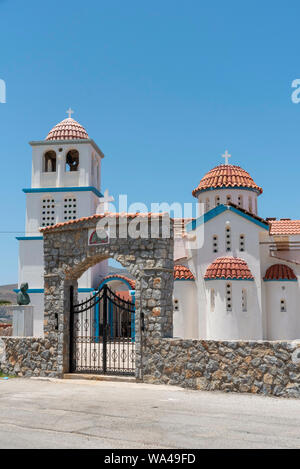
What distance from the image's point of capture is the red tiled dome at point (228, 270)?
22.1 m

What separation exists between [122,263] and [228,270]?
11.1 metres

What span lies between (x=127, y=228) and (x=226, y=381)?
4007mm

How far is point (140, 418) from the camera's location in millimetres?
7906

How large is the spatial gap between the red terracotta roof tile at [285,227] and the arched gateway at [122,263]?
15.6 m

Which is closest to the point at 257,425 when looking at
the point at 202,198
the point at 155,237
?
the point at 155,237

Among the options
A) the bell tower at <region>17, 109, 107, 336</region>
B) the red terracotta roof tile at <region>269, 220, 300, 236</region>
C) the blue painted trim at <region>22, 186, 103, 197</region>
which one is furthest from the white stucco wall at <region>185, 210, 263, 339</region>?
the blue painted trim at <region>22, 186, 103, 197</region>

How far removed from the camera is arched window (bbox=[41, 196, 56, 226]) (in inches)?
1163

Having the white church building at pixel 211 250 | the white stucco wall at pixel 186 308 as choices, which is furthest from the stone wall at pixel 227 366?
the white stucco wall at pixel 186 308

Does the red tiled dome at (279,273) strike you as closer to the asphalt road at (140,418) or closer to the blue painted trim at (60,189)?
the blue painted trim at (60,189)

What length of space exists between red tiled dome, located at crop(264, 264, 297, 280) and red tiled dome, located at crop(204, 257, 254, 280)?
1.40 metres

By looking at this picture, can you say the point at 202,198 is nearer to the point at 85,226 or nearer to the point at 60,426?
the point at 85,226

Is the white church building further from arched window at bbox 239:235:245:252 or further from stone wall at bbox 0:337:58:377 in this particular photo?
stone wall at bbox 0:337:58:377

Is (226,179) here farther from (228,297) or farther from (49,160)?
(49,160)

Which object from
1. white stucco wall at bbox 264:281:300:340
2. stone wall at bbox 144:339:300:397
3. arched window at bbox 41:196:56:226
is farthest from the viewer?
arched window at bbox 41:196:56:226
